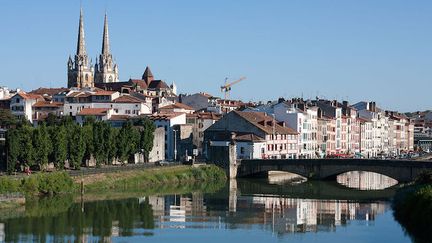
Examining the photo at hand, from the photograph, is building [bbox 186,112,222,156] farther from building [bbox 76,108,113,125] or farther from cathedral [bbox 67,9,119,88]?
cathedral [bbox 67,9,119,88]

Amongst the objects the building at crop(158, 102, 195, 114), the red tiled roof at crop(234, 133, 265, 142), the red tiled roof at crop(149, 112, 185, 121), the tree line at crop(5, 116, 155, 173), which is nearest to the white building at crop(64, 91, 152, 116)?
the building at crop(158, 102, 195, 114)

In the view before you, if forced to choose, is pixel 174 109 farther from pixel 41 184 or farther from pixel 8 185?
pixel 8 185

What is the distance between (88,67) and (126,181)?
10420 cm

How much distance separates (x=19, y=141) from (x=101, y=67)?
4563 inches

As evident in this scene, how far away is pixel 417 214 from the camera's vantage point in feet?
166

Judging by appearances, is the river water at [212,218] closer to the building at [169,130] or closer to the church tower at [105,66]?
the building at [169,130]

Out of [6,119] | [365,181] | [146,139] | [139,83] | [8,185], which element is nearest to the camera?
[8,185]

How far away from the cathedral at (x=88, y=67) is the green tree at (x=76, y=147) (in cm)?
9166

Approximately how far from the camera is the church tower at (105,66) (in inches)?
7205

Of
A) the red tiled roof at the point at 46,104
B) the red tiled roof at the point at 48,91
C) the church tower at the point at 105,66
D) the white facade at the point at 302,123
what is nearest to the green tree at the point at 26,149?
the white facade at the point at 302,123

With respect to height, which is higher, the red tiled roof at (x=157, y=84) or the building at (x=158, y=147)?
the red tiled roof at (x=157, y=84)

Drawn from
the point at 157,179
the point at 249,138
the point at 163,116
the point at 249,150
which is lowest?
the point at 157,179

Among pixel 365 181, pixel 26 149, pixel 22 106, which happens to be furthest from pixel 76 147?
pixel 22 106

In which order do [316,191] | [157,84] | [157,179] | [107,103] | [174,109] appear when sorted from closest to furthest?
[316,191] → [157,179] → [107,103] → [174,109] → [157,84]
